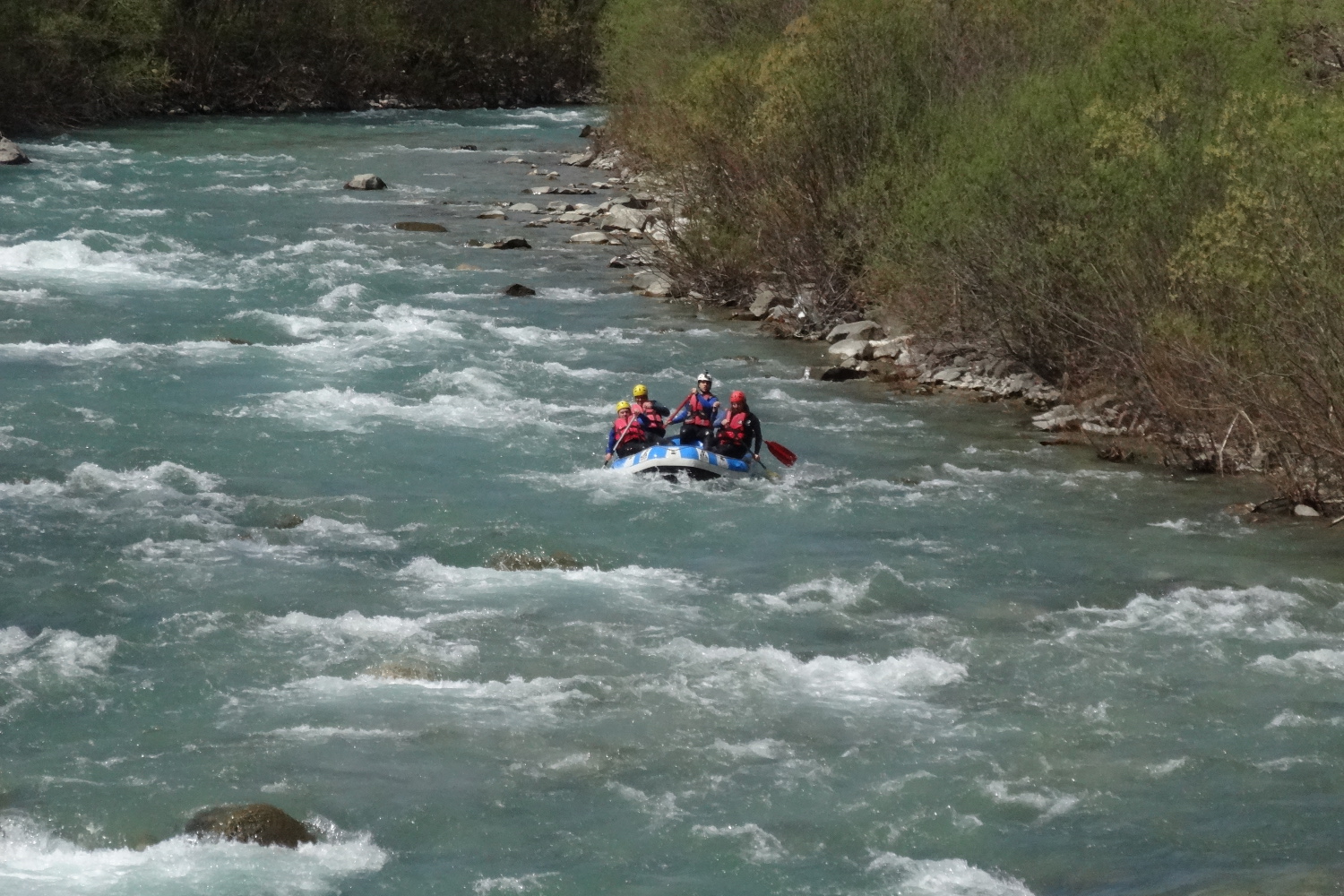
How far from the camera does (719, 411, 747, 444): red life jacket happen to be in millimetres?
20656

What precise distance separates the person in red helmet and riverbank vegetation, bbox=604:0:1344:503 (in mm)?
4576

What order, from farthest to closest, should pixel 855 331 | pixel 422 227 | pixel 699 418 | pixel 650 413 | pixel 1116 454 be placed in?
pixel 422 227, pixel 855 331, pixel 1116 454, pixel 699 418, pixel 650 413

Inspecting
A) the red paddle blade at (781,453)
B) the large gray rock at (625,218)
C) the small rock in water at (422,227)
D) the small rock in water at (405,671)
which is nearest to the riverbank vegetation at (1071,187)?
the large gray rock at (625,218)

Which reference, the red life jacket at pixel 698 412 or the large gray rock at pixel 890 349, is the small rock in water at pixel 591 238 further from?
the red life jacket at pixel 698 412

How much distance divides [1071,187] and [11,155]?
31.4m

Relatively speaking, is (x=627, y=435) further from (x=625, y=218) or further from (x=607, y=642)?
(x=625, y=218)

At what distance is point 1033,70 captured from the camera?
26422 millimetres

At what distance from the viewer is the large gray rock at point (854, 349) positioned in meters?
27.0

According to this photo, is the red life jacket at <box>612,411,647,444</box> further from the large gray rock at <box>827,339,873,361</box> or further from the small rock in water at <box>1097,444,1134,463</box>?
the large gray rock at <box>827,339,873,361</box>

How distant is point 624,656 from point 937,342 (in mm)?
11953

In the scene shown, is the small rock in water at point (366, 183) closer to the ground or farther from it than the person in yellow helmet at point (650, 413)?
closer to the ground

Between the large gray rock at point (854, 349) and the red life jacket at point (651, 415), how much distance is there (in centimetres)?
670

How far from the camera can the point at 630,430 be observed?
2073 centimetres

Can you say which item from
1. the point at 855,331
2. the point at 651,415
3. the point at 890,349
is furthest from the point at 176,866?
the point at 855,331
